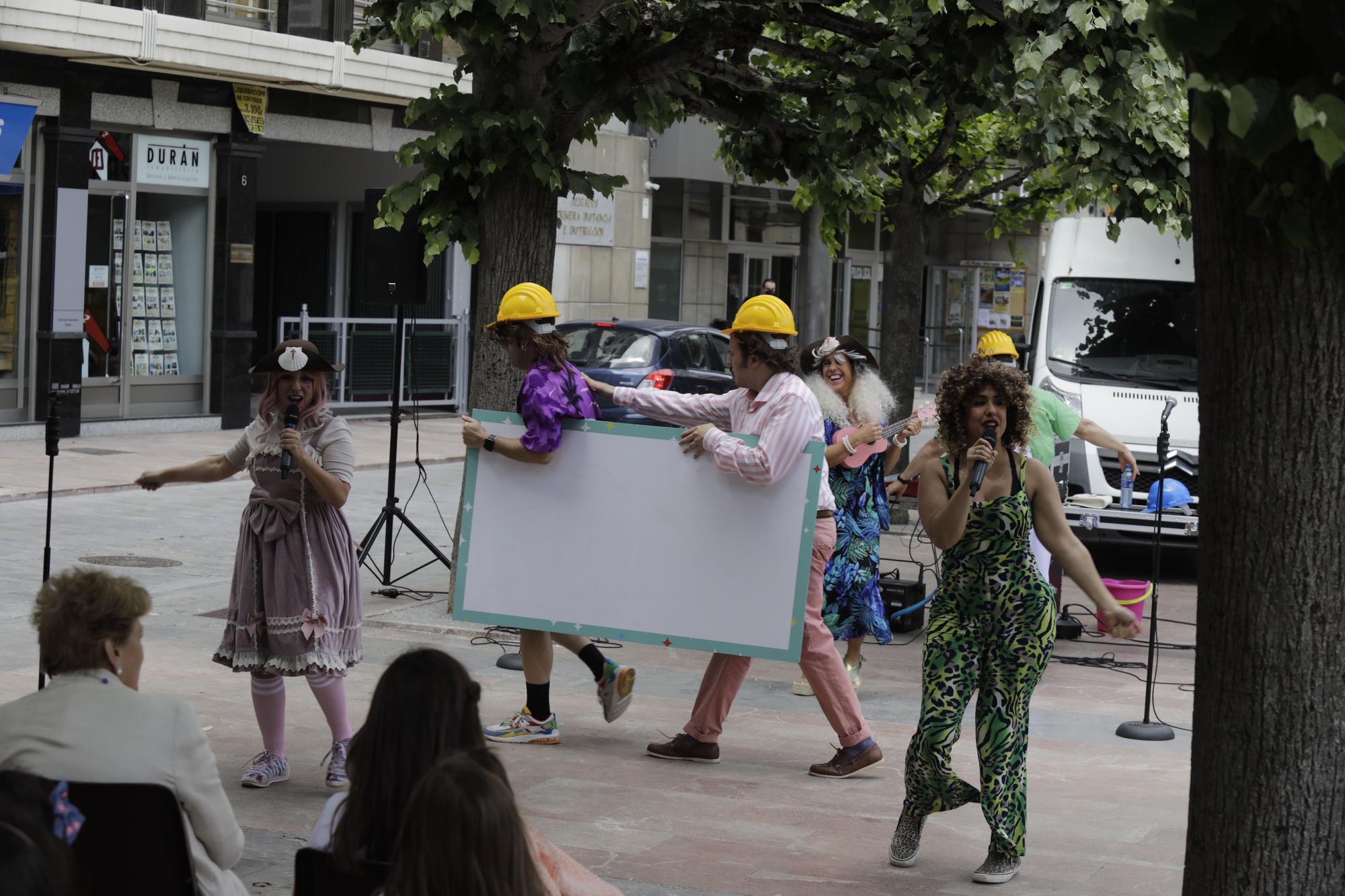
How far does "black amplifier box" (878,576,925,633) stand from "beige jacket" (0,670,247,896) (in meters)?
7.59

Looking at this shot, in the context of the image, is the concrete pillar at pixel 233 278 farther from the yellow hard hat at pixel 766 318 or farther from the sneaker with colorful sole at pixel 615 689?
the yellow hard hat at pixel 766 318

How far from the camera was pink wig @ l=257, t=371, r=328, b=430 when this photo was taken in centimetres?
670

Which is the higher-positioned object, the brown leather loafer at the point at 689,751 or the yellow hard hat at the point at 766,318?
the yellow hard hat at the point at 766,318

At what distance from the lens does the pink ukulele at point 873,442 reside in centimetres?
802

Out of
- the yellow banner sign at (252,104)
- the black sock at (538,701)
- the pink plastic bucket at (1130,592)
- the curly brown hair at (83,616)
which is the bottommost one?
the black sock at (538,701)

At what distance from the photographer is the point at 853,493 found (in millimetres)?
9211

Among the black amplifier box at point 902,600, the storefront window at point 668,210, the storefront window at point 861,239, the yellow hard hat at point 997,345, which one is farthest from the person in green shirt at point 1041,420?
the storefront window at point 861,239

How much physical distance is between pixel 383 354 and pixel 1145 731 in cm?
1718

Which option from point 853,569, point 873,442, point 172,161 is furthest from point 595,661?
point 172,161

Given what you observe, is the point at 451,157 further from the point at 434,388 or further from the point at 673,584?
the point at 434,388

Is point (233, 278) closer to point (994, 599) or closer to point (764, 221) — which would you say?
point (764, 221)

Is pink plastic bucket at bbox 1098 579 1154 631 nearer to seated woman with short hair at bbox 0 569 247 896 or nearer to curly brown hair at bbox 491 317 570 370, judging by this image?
curly brown hair at bbox 491 317 570 370

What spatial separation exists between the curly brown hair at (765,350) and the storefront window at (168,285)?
15126mm

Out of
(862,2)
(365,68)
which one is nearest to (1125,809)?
(862,2)
